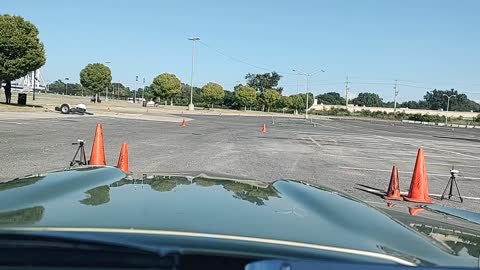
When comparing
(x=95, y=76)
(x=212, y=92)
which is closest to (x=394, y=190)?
(x=95, y=76)

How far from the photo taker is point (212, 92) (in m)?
122

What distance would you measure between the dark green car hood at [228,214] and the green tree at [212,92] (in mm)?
119479

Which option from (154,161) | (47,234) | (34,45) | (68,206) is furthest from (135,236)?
(34,45)

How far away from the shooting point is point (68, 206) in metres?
2.07

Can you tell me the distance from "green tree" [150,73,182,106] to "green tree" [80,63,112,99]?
11.6 metres

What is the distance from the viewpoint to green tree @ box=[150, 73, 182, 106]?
4252 inches

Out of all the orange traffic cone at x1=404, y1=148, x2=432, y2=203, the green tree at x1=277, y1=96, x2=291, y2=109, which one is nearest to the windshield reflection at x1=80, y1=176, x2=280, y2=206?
the orange traffic cone at x1=404, y1=148, x2=432, y2=203

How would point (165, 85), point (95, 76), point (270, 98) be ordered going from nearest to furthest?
point (95, 76) → point (165, 85) → point (270, 98)

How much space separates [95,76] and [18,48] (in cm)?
5509

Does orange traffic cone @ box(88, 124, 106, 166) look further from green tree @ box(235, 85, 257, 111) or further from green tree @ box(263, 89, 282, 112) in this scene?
green tree @ box(263, 89, 282, 112)

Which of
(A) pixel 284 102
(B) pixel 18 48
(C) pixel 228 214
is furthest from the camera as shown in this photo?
(A) pixel 284 102

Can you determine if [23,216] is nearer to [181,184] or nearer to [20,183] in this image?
[20,183]

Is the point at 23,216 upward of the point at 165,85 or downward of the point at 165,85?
downward

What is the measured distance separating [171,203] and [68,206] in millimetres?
399
